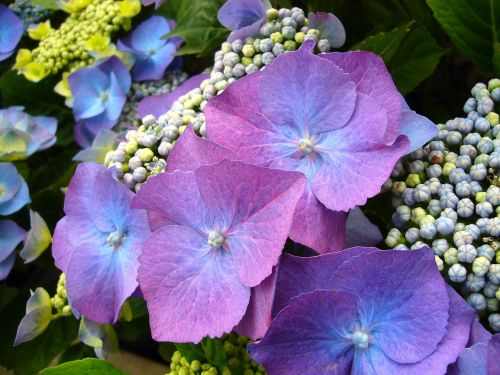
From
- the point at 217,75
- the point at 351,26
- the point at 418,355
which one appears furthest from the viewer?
the point at 351,26

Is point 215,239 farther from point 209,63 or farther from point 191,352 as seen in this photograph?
point 209,63

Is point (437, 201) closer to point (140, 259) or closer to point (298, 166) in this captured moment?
point (298, 166)

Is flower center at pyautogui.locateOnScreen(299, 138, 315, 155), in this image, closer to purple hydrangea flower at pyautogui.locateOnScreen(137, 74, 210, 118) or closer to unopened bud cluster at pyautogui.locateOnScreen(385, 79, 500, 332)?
unopened bud cluster at pyautogui.locateOnScreen(385, 79, 500, 332)

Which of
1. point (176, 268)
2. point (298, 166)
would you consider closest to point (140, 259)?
point (176, 268)

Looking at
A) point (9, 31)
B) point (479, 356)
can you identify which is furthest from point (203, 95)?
point (9, 31)

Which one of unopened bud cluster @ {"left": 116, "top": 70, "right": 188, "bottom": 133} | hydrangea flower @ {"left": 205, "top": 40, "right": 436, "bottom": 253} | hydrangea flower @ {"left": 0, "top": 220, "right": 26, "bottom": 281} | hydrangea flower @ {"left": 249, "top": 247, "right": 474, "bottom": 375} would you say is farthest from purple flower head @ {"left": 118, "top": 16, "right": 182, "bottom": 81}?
hydrangea flower @ {"left": 249, "top": 247, "right": 474, "bottom": 375}
